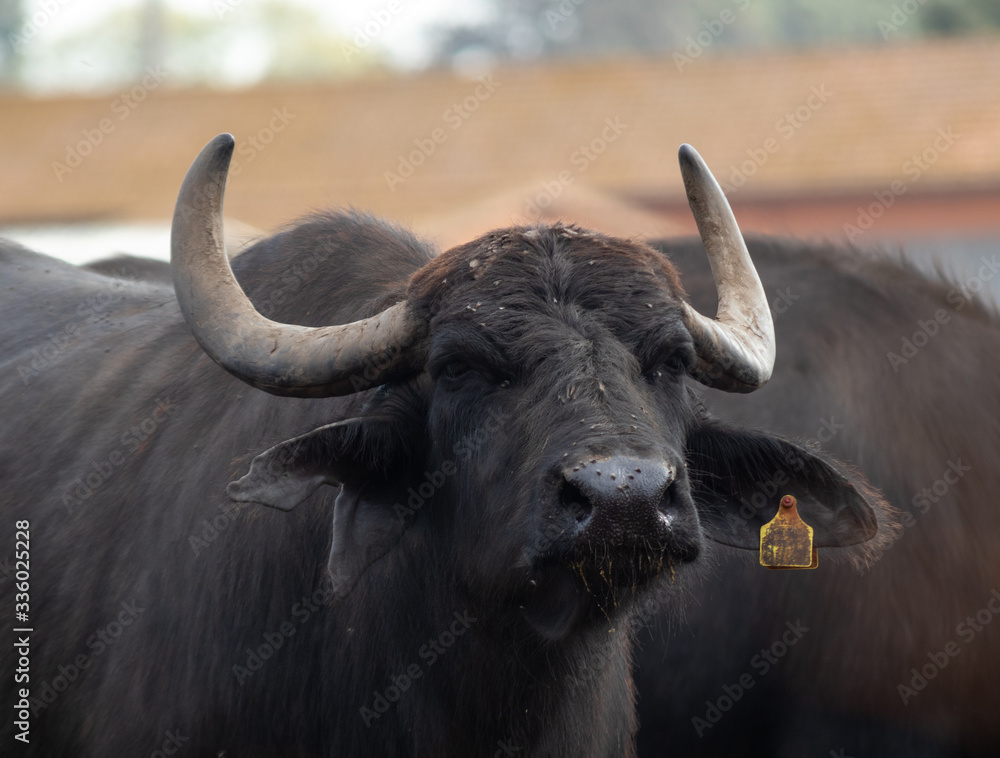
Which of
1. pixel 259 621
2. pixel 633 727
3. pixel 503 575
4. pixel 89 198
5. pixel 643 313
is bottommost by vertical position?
pixel 89 198

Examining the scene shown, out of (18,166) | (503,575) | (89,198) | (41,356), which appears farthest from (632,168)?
(503,575)

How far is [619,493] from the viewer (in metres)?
3.05

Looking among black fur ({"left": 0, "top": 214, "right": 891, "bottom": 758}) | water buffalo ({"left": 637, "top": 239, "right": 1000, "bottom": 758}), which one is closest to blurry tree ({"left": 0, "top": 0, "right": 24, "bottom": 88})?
water buffalo ({"left": 637, "top": 239, "right": 1000, "bottom": 758})

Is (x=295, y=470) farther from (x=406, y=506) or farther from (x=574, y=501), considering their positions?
(x=574, y=501)

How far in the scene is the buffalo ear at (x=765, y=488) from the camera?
4020 mm

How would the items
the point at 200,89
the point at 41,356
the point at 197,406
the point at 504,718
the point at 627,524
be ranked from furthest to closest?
the point at 200,89, the point at 41,356, the point at 197,406, the point at 504,718, the point at 627,524

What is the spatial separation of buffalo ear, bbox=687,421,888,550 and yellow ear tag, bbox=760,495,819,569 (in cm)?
11

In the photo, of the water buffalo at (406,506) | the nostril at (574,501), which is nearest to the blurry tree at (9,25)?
the water buffalo at (406,506)

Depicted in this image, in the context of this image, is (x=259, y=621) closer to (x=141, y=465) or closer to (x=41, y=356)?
(x=141, y=465)

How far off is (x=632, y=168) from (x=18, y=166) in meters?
16.7

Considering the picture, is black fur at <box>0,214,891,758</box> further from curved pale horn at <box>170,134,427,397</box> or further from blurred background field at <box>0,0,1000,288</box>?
blurred background field at <box>0,0,1000,288</box>

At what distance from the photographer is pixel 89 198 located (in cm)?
2914

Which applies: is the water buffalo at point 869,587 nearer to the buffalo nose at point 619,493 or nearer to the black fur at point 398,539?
the black fur at point 398,539

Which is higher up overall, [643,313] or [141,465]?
[643,313]
